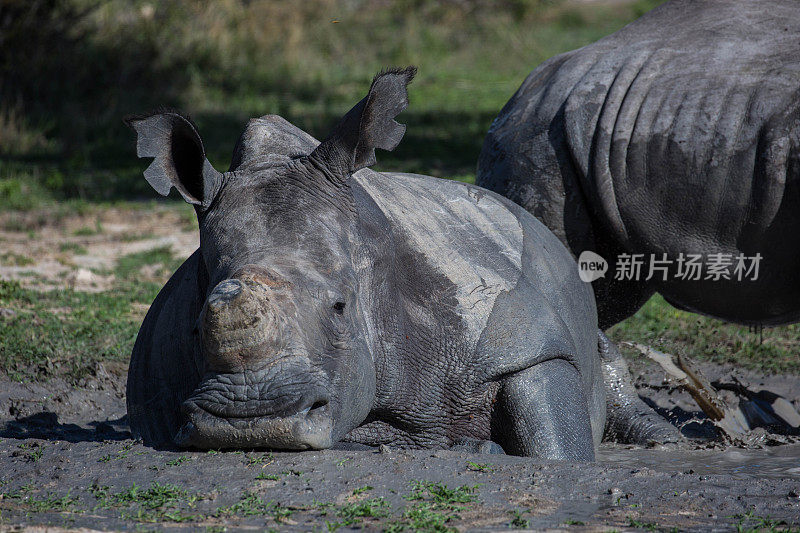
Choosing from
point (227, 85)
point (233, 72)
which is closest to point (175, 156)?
point (227, 85)

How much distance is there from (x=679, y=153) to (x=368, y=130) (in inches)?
89.6

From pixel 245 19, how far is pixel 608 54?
11088 mm

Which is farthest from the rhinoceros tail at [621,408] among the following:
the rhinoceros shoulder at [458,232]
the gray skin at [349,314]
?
the rhinoceros shoulder at [458,232]

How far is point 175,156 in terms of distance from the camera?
4.05m

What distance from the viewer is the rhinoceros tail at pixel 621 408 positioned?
5.37 metres

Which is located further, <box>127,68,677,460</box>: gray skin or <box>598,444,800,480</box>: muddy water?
<box>598,444,800,480</box>: muddy water

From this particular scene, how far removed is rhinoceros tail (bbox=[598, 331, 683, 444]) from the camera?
17.6 ft

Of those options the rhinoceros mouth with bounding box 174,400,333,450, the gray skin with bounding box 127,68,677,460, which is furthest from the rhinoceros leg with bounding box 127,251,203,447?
the rhinoceros mouth with bounding box 174,400,333,450

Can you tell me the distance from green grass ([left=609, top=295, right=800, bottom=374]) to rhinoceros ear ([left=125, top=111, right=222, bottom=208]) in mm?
3490

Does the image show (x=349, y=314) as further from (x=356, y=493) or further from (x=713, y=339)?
(x=713, y=339)

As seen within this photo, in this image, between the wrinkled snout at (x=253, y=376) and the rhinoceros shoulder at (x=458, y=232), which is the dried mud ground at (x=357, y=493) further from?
the rhinoceros shoulder at (x=458, y=232)

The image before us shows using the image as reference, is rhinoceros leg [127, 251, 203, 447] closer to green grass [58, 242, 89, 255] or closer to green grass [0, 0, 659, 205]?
green grass [58, 242, 89, 255]

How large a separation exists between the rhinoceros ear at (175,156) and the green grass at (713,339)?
3.49 metres

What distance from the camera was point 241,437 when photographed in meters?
3.46
